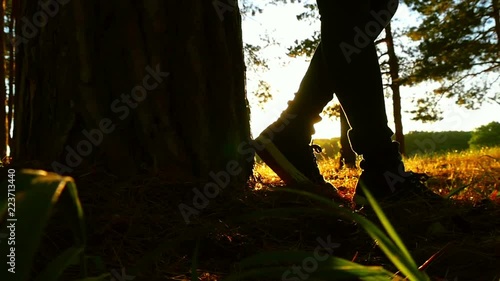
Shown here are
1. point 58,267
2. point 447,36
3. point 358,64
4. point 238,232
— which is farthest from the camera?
point 447,36

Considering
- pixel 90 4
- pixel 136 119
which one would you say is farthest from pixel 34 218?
pixel 90 4

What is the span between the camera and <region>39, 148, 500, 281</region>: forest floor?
1.05 metres

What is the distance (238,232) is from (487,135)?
1151 inches

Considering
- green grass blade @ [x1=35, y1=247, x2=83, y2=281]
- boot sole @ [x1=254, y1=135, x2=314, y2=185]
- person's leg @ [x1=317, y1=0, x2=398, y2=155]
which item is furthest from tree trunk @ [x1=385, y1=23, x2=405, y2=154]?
green grass blade @ [x1=35, y1=247, x2=83, y2=281]

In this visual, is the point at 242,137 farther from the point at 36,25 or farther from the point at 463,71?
the point at 463,71

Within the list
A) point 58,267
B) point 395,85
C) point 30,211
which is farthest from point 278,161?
point 395,85

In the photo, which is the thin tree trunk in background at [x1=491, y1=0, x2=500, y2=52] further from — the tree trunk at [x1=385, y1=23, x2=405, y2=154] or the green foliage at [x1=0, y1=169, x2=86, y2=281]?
the green foliage at [x1=0, y1=169, x2=86, y2=281]

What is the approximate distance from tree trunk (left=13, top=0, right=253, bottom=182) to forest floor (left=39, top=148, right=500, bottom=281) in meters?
0.14

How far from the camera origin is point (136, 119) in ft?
5.29

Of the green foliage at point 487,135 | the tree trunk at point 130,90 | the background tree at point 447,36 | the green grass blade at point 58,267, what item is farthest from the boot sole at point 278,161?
the green foliage at point 487,135

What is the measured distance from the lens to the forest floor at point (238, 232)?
41.4 inches

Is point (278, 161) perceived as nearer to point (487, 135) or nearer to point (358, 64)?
point (358, 64)

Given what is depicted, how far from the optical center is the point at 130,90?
161 cm

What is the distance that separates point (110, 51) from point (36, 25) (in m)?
0.35
